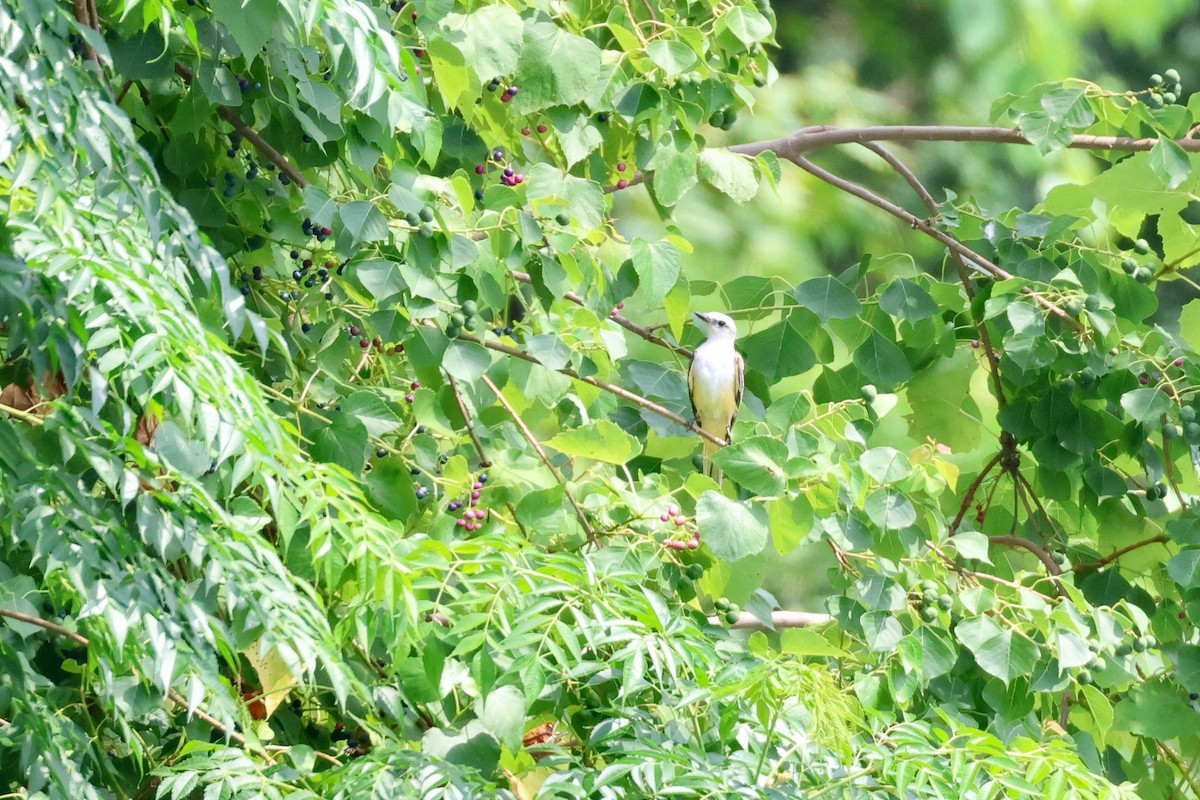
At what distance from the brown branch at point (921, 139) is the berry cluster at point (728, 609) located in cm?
116

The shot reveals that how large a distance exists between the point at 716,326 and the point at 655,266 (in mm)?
1800

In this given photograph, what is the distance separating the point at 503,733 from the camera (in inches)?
75.4

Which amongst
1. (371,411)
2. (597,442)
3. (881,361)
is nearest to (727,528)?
(597,442)

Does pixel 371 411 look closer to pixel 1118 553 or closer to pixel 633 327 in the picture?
pixel 633 327

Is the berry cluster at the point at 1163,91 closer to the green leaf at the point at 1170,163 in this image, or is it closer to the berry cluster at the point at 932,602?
the green leaf at the point at 1170,163

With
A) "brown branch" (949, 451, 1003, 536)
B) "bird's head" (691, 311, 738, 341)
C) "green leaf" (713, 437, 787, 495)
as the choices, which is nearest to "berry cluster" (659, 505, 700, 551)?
"green leaf" (713, 437, 787, 495)

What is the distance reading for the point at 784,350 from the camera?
3.16 m

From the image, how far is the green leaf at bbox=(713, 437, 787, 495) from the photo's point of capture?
2.39 meters

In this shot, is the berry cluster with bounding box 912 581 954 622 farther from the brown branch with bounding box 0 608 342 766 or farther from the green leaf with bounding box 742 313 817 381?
the brown branch with bounding box 0 608 342 766

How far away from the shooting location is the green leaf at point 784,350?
3146 mm

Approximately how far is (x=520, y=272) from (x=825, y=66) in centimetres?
393

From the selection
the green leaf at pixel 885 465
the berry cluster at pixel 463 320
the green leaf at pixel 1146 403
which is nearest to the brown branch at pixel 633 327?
the berry cluster at pixel 463 320

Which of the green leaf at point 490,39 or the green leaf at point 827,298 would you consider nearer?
the green leaf at point 490,39

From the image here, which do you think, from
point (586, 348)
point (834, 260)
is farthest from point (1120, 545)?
point (834, 260)
